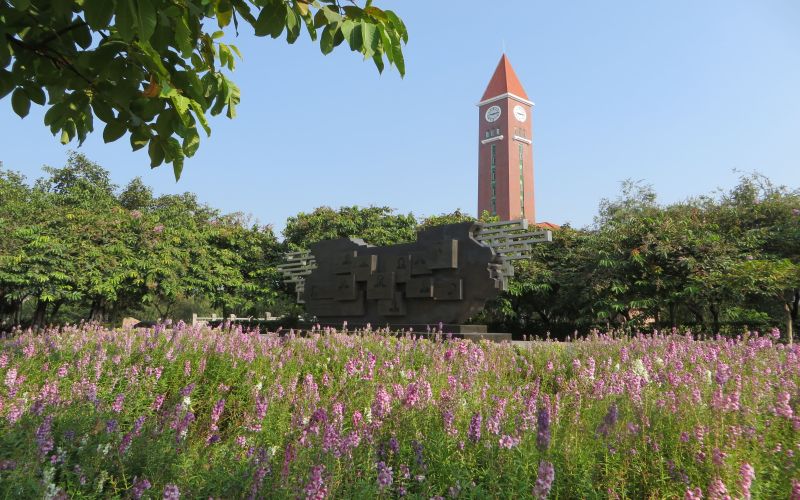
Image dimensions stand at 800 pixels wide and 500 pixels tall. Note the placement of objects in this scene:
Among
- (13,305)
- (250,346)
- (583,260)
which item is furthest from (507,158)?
(250,346)

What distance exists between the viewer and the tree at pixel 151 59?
9.71 ft

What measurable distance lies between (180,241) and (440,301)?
15.2 meters

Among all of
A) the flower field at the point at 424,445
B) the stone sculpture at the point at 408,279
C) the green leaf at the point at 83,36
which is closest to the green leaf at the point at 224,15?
the green leaf at the point at 83,36

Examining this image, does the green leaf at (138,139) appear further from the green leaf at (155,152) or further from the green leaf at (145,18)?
the green leaf at (145,18)

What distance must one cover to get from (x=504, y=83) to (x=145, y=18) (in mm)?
68560

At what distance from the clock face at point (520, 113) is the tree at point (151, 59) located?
215 ft

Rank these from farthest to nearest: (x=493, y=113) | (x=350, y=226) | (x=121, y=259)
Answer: (x=493, y=113) → (x=350, y=226) → (x=121, y=259)

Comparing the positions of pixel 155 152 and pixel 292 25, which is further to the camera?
pixel 155 152

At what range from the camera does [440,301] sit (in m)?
15.5

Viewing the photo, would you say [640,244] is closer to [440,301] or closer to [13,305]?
[440,301]

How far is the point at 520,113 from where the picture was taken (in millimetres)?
66812

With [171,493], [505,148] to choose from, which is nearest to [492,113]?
[505,148]

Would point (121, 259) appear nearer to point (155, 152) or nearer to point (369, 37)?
point (155, 152)

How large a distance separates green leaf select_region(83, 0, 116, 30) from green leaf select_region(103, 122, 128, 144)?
4.64 ft
